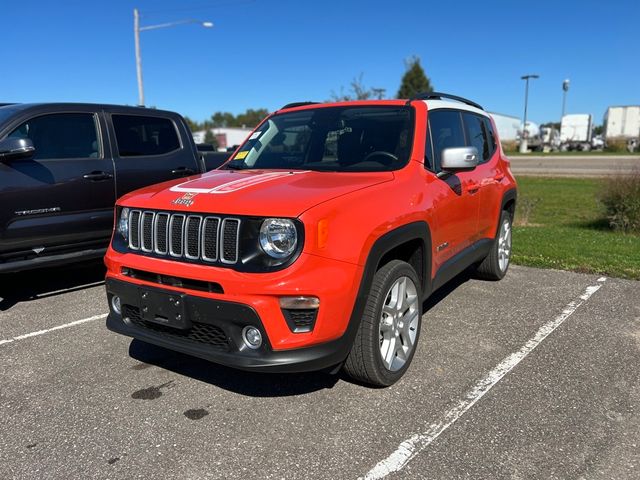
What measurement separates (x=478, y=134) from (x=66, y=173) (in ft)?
13.8

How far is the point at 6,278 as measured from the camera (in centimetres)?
614

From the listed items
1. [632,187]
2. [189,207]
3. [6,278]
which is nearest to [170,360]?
[189,207]

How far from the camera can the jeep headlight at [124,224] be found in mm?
3363

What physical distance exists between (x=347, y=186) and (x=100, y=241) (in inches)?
133

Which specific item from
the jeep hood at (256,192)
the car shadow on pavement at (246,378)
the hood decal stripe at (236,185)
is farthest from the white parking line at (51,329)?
the hood decal stripe at (236,185)

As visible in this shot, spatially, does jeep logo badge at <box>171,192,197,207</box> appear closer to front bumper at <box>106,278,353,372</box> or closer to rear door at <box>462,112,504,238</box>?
front bumper at <box>106,278,353,372</box>

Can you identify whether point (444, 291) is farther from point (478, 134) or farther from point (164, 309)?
point (164, 309)

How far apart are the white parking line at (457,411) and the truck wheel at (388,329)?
1.50ft

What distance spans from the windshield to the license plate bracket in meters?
1.45

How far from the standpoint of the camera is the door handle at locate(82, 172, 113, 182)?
5214 mm

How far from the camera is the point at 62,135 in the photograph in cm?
523

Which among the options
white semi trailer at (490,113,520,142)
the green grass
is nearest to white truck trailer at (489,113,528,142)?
white semi trailer at (490,113,520,142)

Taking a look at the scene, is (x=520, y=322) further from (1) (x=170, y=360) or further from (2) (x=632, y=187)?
(2) (x=632, y=187)

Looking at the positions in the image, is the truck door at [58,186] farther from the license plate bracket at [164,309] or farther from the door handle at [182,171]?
the license plate bracket at [164,309]
